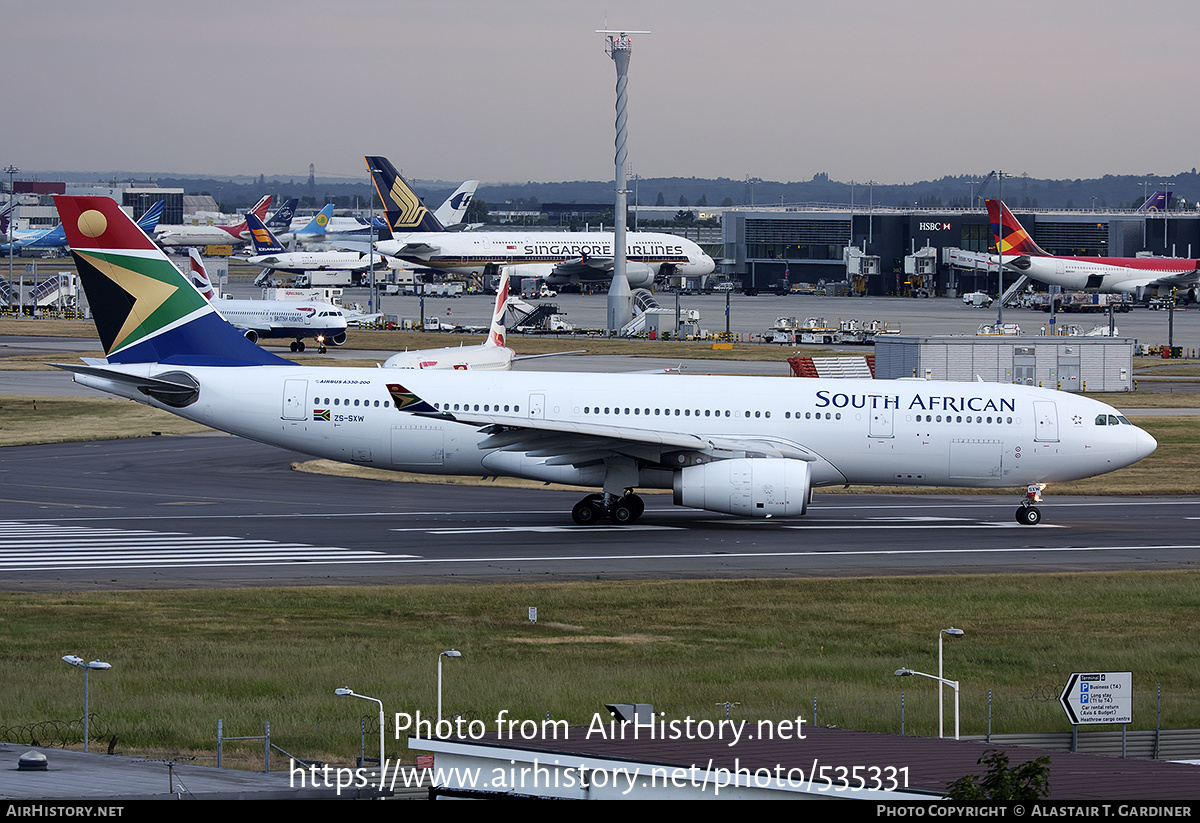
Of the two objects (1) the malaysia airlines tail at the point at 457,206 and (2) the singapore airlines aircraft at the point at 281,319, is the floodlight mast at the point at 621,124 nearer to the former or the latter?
(2) the singapore airlines aircraft at the point at 281,319

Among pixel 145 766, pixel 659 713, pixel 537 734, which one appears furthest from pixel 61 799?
pixel 659 713

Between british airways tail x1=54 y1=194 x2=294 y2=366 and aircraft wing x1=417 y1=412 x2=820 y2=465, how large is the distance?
313 inches

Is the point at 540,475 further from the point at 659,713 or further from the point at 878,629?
the point at 659,713

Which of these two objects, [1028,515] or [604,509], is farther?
[1028,515]

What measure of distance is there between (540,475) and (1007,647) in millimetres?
15944

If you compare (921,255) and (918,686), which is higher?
(921,255)

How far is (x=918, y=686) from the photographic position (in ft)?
76.8

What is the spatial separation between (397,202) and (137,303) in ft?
361

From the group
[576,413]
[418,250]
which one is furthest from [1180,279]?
[576,413]

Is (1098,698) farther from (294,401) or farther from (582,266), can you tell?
(582,266)

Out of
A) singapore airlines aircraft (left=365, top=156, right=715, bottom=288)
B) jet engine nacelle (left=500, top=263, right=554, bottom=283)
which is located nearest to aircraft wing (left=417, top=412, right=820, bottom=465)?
singapore airlines aircraft (left=365, top=156, right=715, bottom=288)

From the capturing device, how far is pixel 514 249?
152750 millimetres

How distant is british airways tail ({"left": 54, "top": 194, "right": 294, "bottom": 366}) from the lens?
40188 mm

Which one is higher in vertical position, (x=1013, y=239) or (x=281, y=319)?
(x=1013, y=239)
